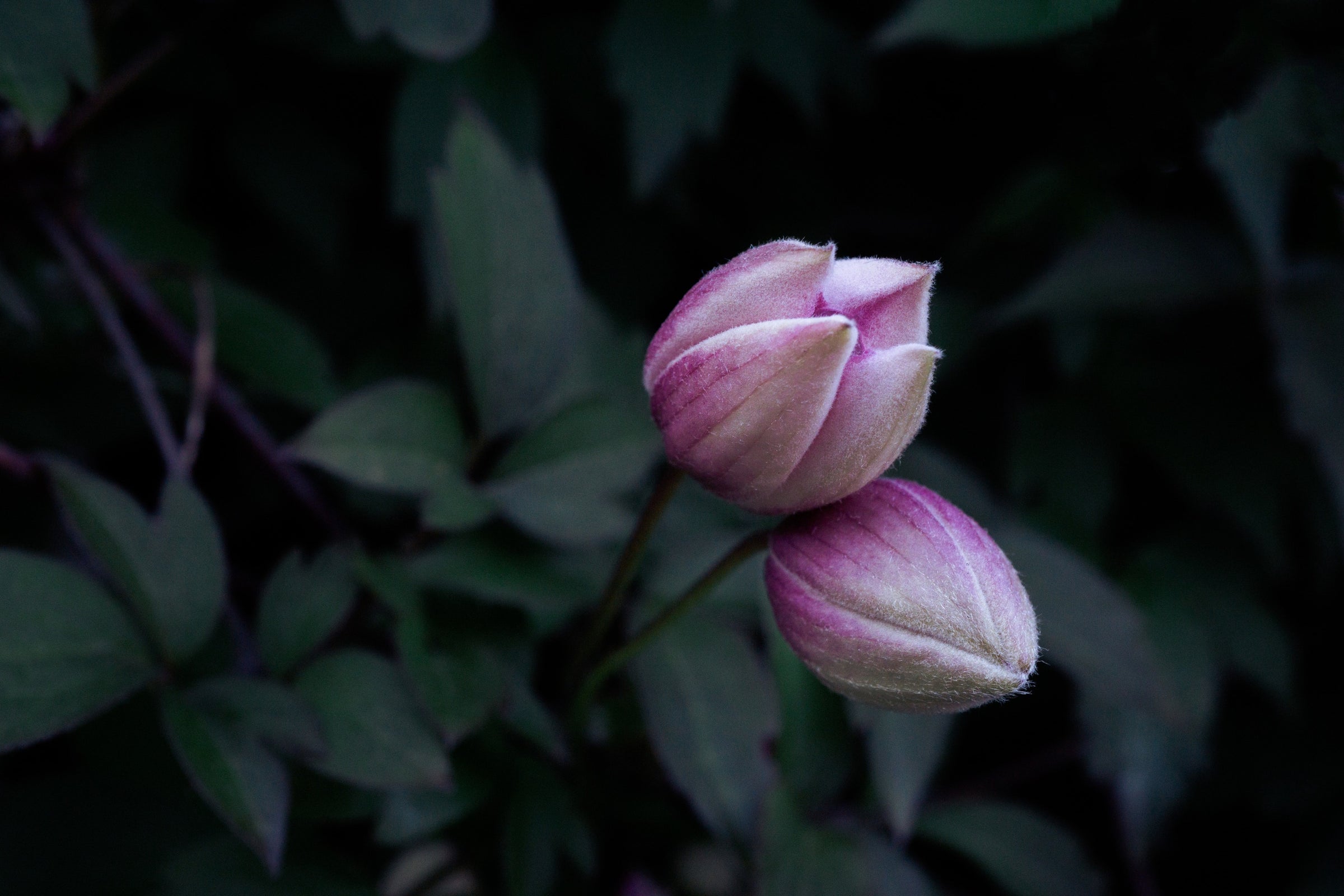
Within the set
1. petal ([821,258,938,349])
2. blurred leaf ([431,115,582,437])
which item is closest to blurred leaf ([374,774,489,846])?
blurred leaf ([431,115,582,437])

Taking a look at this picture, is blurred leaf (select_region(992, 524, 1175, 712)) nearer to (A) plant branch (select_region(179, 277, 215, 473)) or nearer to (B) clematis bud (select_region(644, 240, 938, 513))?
(B) clematis bud (select_region(644, 240, 938, 513))

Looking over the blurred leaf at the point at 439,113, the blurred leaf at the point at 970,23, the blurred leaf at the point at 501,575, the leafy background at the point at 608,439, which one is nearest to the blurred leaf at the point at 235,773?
the leafy background at the point at 608,439

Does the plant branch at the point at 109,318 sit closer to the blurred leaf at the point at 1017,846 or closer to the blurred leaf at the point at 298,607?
the blurred leaf at the point at 298,607

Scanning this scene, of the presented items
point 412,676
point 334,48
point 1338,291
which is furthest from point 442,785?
point 1338,291

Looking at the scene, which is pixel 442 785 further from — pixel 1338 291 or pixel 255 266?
pixel 1338 291

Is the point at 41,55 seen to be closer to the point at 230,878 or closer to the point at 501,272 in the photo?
the point at 501,272
